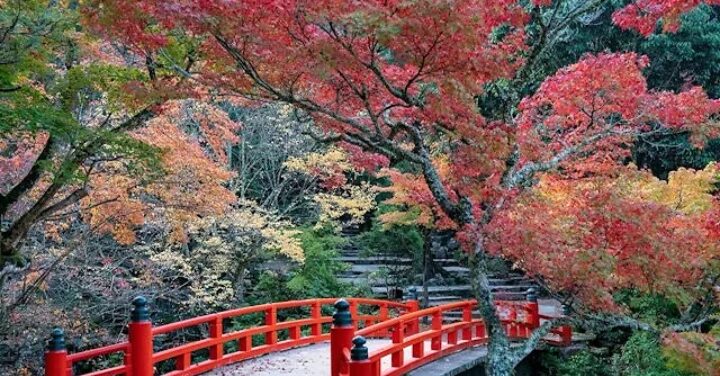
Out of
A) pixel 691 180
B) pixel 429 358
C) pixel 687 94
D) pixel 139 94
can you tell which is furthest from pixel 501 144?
pixel 691 180

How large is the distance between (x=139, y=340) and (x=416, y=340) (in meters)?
3.39

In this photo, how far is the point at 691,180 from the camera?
11992 millimetres

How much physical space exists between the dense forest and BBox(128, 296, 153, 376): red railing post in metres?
1.85

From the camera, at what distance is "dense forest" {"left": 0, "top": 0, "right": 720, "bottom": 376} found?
642 centimetres

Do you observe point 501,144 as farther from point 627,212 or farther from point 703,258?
point 703,258

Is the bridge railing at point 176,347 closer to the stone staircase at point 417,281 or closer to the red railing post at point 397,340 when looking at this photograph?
the red railing post at point 397,340

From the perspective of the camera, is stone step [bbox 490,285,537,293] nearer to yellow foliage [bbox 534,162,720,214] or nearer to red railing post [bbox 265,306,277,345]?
yellow foliage [bbox 534,162,720,214]

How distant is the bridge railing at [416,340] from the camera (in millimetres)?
5604

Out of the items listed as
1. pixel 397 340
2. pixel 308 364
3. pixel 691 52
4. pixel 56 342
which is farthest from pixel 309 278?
pixel 691 52

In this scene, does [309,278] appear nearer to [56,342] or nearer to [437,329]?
[437,329]

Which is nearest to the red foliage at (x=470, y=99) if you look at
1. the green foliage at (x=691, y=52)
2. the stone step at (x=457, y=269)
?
the green foliage at (x=691, y=52)

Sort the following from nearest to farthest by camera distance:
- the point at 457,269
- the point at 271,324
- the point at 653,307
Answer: the point at 271,324 → the point at 653,307 → the point at 457,269


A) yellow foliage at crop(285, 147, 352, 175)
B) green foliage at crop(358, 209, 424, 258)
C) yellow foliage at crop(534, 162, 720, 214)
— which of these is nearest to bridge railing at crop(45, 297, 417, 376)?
yellow foliage at crop(534, 162, 720, 214)

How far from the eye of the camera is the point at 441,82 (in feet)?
21.7
